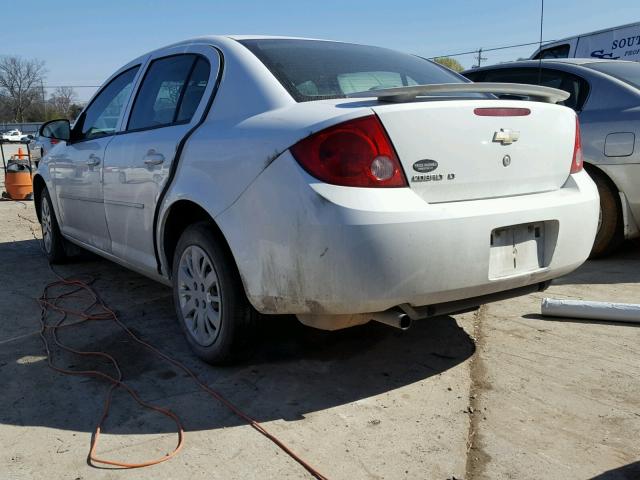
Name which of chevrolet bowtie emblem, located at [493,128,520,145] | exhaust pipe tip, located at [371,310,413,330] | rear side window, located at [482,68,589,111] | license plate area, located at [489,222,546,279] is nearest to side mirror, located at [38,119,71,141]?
exhaust pipe tip, located at [371,310,413,330]

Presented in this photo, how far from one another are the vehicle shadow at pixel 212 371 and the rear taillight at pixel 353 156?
3.16 ft

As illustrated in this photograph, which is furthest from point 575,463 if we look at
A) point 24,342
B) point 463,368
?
point 24,342

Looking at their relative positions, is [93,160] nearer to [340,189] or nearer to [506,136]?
[340,189]

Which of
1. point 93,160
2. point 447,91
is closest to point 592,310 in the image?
point 447,91

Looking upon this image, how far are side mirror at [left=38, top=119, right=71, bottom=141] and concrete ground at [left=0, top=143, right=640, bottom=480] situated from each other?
1572 mm

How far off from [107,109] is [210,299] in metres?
2.14

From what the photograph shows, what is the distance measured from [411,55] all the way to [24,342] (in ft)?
9.67

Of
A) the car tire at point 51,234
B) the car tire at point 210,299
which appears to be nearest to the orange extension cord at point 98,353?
the car tire at point 210,299

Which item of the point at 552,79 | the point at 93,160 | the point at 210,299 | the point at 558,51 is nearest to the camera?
the point at 210,299

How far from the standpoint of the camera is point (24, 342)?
3.67m

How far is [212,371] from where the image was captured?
316 centimetres

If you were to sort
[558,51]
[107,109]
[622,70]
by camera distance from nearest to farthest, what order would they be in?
[107,109], [622,70], [558,51]

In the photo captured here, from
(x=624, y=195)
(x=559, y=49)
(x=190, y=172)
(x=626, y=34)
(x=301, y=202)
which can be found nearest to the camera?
(x=301, y=202)

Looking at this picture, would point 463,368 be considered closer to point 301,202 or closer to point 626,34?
point 301,202
